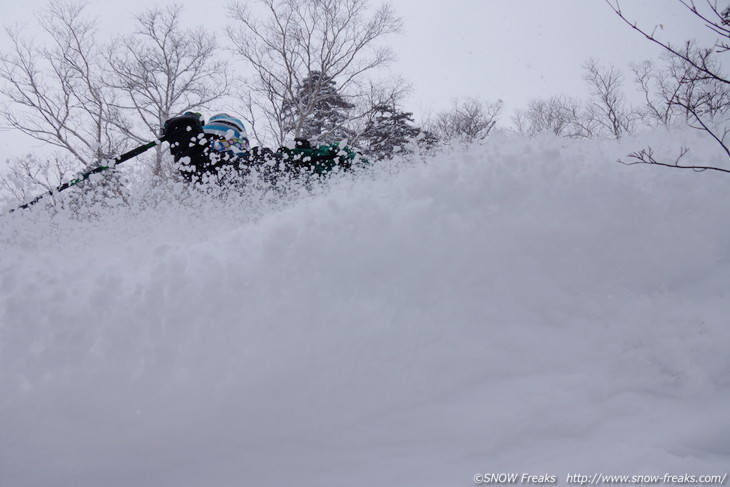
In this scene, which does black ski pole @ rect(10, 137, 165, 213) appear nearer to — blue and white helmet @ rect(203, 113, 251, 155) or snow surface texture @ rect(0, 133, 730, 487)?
blue and white helmet @ rect(203, 113, 251, 155)

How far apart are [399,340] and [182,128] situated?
4465 mm

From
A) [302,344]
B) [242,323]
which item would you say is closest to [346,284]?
[302,344]

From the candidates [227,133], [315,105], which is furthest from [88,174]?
[315,105]

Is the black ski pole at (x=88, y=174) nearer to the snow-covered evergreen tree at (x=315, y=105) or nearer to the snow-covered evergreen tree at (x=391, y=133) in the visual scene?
the snow-covered evergreen tree at (x=315, y=105)

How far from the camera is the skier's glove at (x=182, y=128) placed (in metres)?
4.91

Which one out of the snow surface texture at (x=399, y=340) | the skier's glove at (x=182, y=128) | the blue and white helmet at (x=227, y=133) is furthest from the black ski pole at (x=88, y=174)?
the snow surface texture at (x=399, y=340)

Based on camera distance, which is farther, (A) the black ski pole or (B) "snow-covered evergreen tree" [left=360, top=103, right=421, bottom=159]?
(B) "snow-covered evergreen tree" [left=360, top=103, right=421, bottom=159]

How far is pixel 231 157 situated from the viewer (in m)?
4.84

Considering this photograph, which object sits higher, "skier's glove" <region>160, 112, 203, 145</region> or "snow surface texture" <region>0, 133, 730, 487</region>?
"skier's glove" <region>160, 112, 203, 145</region>

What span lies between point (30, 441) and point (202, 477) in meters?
0.79

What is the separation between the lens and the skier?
4668 mm

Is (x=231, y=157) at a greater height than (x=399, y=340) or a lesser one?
greater

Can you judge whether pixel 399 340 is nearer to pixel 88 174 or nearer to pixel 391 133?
pixel 88 174

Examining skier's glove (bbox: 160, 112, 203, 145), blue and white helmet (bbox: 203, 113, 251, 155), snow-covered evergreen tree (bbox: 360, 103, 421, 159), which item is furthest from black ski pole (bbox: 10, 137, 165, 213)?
snow-covered evergreen tree (bbox: 360, 103, 421, 159)
